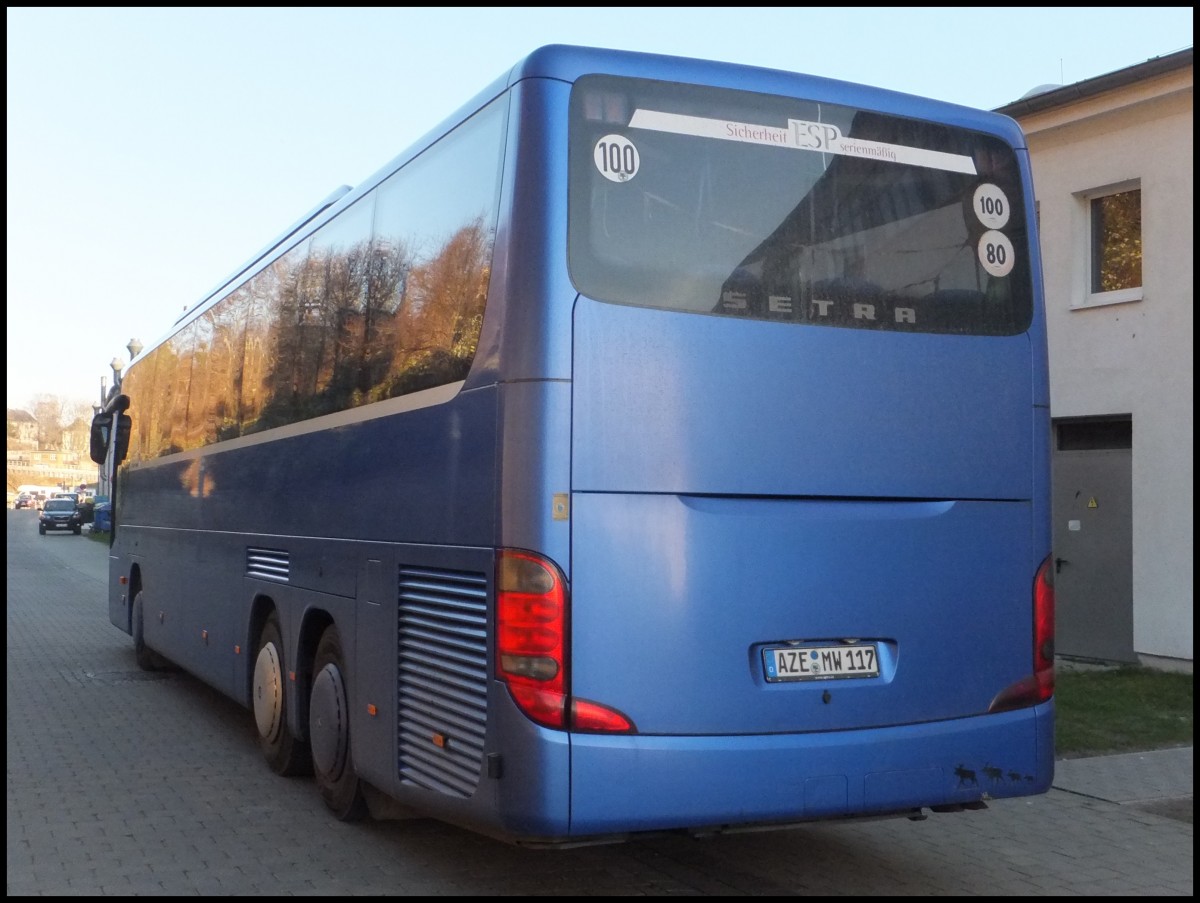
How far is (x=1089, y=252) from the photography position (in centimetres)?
1549

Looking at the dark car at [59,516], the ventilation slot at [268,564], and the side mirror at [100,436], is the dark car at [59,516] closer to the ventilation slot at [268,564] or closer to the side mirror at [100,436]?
the side mirror at [100,436]

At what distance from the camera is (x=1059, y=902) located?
237 inches

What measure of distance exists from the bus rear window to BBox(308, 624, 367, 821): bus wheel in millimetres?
2864

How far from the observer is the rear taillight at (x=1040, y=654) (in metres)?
5.94

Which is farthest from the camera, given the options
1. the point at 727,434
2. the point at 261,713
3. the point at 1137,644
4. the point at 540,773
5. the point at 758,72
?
the point at 1137,644

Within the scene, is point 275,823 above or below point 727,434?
below

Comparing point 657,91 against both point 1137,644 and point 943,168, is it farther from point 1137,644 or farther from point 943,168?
point 1137,644

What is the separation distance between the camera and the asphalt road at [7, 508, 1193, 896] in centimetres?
620

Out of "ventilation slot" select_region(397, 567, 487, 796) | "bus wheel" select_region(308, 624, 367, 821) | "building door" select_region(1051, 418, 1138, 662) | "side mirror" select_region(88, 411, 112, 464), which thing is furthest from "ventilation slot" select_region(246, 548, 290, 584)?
"building door" select_region(1051, 418, 1138, 662)

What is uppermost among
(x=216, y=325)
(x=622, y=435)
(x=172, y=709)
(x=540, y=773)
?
(x=216, y=325)

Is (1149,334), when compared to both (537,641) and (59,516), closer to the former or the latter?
(537,641)

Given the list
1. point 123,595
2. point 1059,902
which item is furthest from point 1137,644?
point 123,595

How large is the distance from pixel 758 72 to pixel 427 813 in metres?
3.29

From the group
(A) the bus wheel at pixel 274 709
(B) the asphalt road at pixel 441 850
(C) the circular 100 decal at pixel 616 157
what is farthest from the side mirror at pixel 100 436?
(C) the circular 100 decal at pixel 616 157
